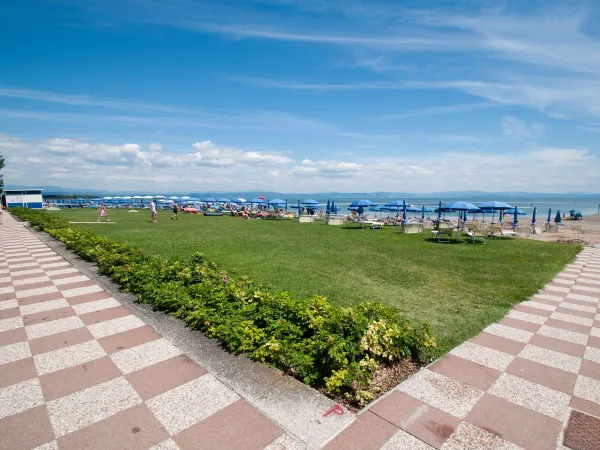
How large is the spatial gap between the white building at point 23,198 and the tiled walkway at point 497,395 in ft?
149

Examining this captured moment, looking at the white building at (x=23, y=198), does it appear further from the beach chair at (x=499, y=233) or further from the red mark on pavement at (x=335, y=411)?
the red mark on pavement at (x=335, y=411)

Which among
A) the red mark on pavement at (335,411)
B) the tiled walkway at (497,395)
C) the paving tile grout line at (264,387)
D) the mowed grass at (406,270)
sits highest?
the red mark on pavement at (335,411)

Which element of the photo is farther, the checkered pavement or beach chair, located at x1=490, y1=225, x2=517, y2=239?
beach chair, located at x1=490, y1=225, x2=517, y2=239

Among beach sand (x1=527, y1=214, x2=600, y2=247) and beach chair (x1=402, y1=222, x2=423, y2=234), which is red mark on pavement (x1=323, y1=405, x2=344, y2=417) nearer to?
beach chair (x1=402, y1=222, x2=423, y2=234)

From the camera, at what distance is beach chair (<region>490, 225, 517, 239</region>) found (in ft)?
48.1

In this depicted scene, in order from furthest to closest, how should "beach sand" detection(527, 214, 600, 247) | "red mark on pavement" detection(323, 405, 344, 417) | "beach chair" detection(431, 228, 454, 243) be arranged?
"beach sand" detection(527, 214, 600, 247) → "beach chair" detection(431, 228, 454, 243) → "red mark on pavement" detection(323, 405, 344, 417)

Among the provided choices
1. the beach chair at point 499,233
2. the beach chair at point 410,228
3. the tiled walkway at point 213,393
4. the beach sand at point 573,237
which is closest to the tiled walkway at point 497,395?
the tiled walkway at point 213,393

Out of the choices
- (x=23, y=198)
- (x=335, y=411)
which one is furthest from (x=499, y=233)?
(x=23, y=198)

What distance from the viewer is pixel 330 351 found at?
9.86ft

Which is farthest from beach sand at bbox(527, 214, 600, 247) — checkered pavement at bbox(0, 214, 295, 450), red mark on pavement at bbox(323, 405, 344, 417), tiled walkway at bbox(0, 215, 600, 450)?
checkered pavement at bbox(0, 214, 295, 450)

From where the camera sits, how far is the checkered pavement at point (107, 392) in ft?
7.62

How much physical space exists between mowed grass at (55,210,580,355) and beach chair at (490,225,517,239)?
5.62ft

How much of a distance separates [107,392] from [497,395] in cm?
352

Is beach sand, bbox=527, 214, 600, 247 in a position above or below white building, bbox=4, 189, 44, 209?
below
